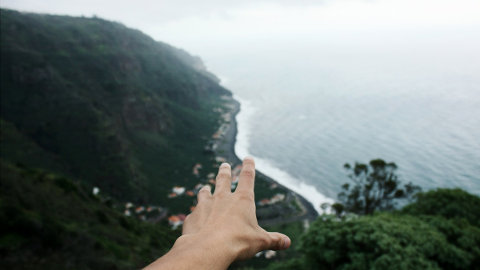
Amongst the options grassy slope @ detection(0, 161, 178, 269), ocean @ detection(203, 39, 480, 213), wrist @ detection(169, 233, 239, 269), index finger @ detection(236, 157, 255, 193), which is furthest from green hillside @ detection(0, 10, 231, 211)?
wrist @ detection(169, 233, 239, 269)

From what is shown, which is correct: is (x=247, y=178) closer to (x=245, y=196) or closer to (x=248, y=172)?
(x=248, y=172)

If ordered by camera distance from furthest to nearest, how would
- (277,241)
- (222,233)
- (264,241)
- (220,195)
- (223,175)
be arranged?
(223,175) → (220,195) → (277,241) → (264,241) → (222,233)

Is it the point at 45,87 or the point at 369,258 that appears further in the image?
→ the point at 45,87

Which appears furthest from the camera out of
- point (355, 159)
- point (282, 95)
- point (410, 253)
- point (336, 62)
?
point (336, 62)

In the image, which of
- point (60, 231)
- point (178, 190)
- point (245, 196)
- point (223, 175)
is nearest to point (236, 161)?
point (178, 190)

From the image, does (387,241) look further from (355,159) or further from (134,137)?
(134,137)

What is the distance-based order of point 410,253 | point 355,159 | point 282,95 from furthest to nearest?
point 282,95
point 355,159
point 410,253

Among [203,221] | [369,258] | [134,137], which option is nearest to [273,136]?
[134,137]
